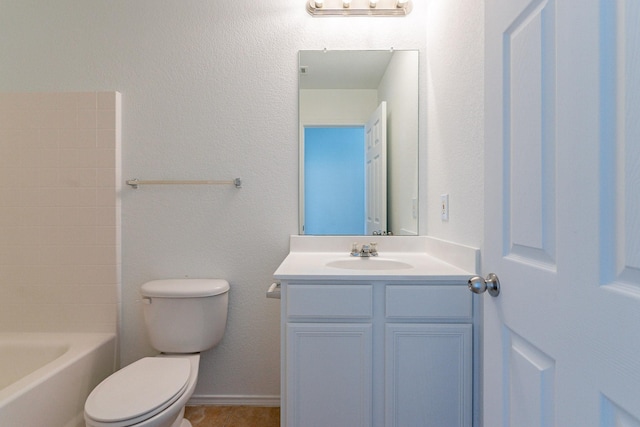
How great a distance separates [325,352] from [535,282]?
0.86m

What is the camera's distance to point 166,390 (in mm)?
1358

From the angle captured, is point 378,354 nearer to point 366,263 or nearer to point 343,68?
point 366,263

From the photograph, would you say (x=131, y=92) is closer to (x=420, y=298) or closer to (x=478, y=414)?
(x=420, y=298)

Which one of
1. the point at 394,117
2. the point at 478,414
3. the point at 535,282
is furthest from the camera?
the point at 394,117

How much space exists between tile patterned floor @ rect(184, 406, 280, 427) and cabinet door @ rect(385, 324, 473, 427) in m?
0.78

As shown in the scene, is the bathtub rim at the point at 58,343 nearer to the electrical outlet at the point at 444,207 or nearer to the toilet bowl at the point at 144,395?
the toilet bowl at the point at 144,395

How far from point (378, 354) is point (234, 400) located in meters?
1.04

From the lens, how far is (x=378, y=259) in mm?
1791

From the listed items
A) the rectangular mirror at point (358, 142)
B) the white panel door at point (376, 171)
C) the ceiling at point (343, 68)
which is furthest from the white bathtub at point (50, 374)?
the ceiling at point (343, 68)

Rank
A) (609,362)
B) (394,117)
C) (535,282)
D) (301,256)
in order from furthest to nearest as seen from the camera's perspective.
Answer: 1. (394,117)
2. (301,256)
3. (535,282)
4. (609,362)

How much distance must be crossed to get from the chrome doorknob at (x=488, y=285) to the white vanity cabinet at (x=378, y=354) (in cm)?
49

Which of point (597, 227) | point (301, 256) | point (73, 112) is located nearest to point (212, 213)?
point (301, 256)

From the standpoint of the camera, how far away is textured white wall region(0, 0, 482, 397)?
1945 millimetres

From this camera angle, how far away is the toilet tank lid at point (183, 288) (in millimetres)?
1752
